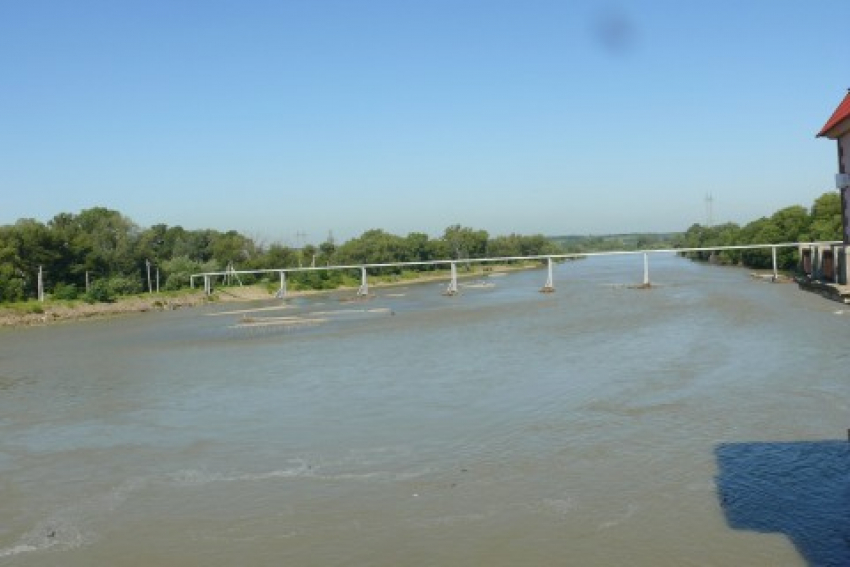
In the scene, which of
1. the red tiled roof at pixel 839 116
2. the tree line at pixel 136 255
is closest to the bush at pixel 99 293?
the tree line at pixel 136 255

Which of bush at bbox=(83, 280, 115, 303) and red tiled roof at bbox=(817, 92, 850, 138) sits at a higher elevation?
red tiled roof at bbox=(817, 92, 850, 138)

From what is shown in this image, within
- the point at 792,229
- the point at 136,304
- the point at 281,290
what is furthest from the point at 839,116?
the point at 281,290

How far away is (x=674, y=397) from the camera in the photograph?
938 cm

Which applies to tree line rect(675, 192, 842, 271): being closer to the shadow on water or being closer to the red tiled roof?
the red tiled roof

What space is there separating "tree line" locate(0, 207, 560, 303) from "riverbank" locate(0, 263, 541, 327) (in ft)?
3.18

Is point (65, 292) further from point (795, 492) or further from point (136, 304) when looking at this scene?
point (795, 492)

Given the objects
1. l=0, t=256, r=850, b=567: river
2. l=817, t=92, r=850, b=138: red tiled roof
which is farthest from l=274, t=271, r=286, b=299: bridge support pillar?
l=817, t=92, r=850, b=138: red tiled roof

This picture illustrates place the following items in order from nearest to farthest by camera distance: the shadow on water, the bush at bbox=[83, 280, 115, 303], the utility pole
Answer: the shadow on water
the utility pole
the bush at bbox=[83, 280, 115, 303]

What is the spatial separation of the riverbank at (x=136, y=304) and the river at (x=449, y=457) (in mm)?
18610

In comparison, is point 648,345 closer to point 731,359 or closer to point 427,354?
point 731,359

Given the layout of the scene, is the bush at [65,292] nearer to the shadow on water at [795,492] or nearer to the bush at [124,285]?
the bush at [124,285]

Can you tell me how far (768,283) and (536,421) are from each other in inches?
1128

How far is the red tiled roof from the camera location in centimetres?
1702

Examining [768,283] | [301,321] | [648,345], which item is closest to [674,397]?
[648,345]
